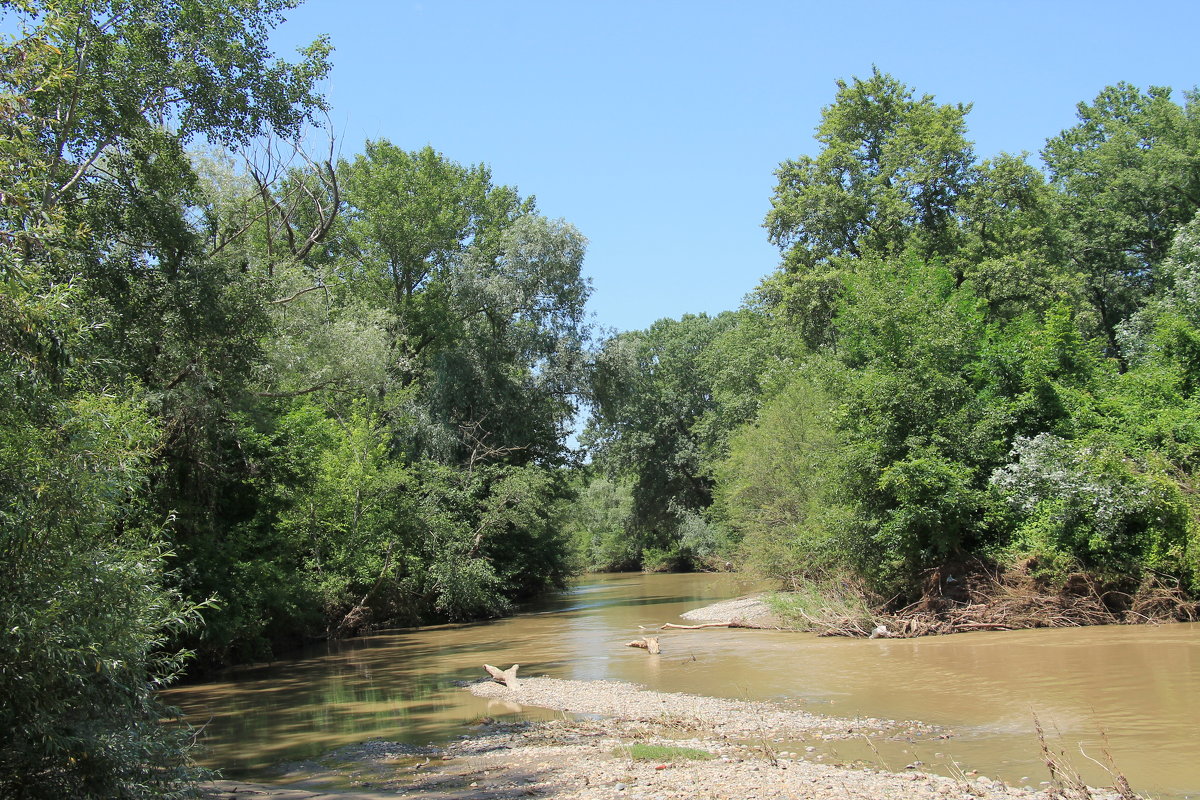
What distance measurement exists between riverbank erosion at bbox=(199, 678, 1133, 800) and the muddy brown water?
50 centimetres

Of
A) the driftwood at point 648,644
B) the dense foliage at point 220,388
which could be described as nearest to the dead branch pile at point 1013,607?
the driftwood at point 648,644

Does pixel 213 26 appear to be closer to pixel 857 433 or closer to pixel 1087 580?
pixel 857 433

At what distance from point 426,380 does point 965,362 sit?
2341 cm

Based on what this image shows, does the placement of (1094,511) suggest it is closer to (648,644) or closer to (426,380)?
(648,644)

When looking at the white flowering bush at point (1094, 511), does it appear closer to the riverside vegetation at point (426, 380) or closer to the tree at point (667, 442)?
the riverside vegetation at point (426, 380)

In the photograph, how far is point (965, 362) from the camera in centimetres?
2281

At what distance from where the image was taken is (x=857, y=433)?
22.3 m

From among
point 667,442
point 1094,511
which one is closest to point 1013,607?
point 1094,511

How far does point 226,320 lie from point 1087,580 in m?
19.8

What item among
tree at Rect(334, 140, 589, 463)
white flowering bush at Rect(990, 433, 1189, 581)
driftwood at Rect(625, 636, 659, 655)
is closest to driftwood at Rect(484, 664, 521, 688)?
driftwood at Rect(625, 636, 659, 655)

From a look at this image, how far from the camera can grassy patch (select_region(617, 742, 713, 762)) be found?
9594 millimetres

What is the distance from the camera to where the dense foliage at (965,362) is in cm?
1942

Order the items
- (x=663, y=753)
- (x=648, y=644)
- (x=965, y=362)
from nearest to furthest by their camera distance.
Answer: (x=663, y=753) → (x=648, y=644) → (x=965, y=362)

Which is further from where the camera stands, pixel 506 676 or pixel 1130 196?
pixel 1130 196
